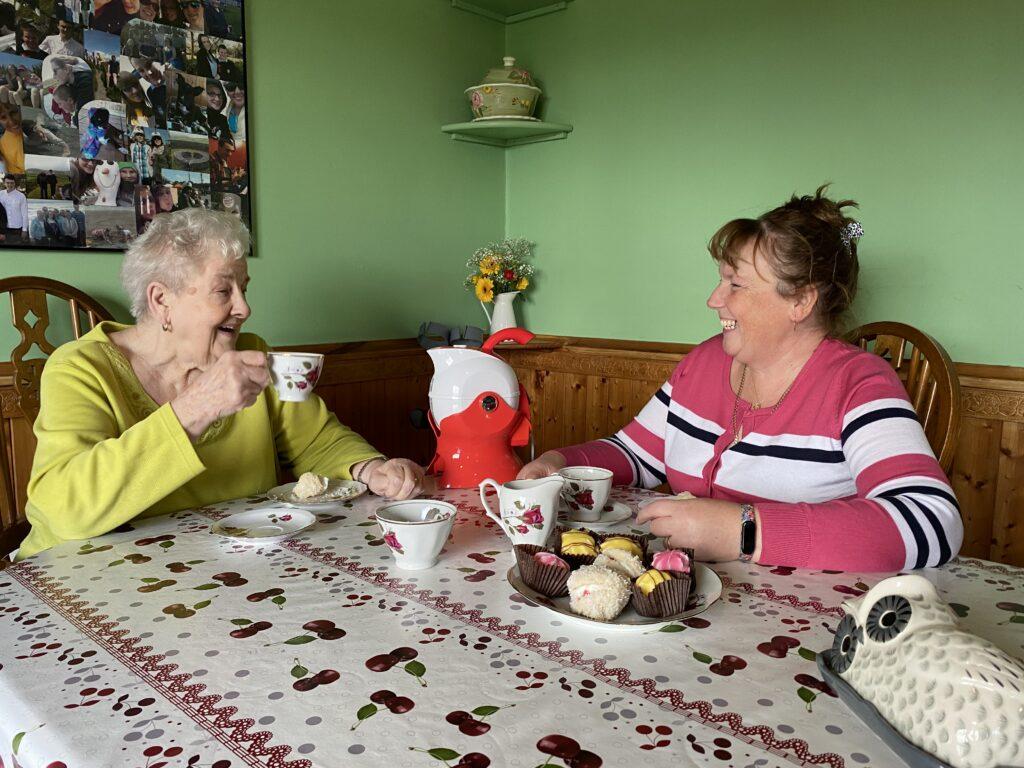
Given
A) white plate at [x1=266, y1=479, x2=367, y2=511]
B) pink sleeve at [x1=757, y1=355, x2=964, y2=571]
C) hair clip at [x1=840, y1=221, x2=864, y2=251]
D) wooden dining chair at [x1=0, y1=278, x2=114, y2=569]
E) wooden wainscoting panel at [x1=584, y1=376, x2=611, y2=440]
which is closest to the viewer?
pink sleeve at [x1=757, y1=355, x2=964, y2=571]

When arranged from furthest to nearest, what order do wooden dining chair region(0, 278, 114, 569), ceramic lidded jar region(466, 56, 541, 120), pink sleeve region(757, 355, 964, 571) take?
1. ceramic lidded jar region(466, 56, 541, 120)
2. wooden dining chair region(0, 278, 114, 569)
3. pink sleeve region(757, 355, 964, 571)

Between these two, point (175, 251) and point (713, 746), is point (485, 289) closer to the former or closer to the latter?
point (175, 251)

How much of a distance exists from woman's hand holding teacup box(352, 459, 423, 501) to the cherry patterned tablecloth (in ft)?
1.03

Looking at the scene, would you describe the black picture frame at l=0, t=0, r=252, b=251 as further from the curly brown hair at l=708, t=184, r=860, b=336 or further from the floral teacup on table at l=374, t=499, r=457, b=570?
the curly brown hair at l=708, t=184, r=860, b=336

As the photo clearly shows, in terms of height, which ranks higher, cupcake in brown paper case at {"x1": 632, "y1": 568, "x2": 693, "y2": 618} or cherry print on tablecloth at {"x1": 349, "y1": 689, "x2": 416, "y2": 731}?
cupcake in brown paper case at {"x1": 632, "y1": 568, "x2": 693, "y2": 618}

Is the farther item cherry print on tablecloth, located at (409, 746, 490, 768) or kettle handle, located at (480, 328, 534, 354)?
kettle handle, located at (480, 328, 534, 354)

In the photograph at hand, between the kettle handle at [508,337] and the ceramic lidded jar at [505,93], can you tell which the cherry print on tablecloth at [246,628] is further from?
the ceramic lidded jar at [505,93]

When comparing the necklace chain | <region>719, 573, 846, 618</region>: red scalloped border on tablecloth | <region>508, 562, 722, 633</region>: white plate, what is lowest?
<region>719, 573, 846, 618</region>: red scalloped border on tablecloth

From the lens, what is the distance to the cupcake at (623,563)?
2.96ft

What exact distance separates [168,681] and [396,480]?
70cm

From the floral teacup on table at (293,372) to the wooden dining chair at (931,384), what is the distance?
3.48 feet

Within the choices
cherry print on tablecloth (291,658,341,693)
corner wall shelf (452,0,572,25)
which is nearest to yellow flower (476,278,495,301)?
corner wall shelf (452,0,572,25)

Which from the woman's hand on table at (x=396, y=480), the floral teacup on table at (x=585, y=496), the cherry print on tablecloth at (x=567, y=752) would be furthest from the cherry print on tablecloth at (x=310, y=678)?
the woman's hand on table at (x=396, y=480)

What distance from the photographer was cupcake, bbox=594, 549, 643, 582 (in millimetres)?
903
